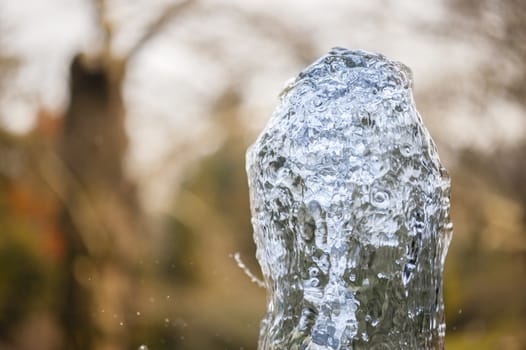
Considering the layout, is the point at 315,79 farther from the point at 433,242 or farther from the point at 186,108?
the point at 186,108

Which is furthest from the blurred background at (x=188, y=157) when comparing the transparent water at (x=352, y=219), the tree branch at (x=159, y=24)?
the transparent water at (x=352, y=219)

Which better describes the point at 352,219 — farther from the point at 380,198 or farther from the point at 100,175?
the point at 100,175

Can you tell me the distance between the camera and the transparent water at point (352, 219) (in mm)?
1694

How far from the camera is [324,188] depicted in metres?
1.73

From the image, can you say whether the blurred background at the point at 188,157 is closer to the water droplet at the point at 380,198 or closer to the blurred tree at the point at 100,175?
the blurred tree at the point at 100,175

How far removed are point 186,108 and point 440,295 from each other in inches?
252

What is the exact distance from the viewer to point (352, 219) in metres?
1.72

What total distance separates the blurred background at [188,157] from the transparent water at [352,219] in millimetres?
5618

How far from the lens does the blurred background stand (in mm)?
7516

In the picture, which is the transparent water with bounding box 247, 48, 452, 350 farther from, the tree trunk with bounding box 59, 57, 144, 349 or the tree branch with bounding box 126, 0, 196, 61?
the tree branch with bounding box 126, 0, 196, 61

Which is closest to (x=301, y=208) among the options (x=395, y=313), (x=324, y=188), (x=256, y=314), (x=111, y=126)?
(x=324, y=188)

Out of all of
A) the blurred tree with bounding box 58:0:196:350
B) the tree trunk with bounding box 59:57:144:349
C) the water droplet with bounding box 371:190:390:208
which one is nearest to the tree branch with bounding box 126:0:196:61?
the blurred tree with bounding box 58:0:196:350

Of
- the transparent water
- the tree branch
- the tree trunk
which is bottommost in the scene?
the transparent water

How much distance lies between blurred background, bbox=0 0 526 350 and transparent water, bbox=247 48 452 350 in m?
5.62
